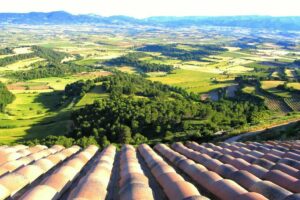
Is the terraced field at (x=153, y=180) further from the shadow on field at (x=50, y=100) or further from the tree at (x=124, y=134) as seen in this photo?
the shadow on field at (x=50, y=100)

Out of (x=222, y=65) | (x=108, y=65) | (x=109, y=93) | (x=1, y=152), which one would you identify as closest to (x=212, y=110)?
(x=109, y=93)

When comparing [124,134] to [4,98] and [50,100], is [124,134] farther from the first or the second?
[4,98]

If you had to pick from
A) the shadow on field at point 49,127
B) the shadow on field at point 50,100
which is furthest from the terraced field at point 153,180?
the shadow on field at point 50,100

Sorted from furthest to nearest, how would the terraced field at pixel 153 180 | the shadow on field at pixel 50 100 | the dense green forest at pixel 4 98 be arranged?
the shadow on field at pixel 50 100, the dense green forest at pixel 4 98, the terraced field at pixel 153 180

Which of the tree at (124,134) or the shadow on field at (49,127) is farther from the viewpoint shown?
the shadow on field at (49,127)

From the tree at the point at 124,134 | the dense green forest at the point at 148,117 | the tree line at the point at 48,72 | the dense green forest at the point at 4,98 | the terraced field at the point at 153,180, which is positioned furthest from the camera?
the tree line at the point at 48,72

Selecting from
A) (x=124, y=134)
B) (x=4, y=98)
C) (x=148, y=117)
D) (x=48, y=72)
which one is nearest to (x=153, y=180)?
(x=124, y=134)

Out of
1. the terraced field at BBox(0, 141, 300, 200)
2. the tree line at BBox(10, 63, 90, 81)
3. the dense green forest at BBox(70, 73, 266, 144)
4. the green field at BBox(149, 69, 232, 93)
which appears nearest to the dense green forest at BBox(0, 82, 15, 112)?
the dense green forest at BBox(70, 73, 266, 144)

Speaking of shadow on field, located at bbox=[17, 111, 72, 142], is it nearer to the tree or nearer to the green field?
the tree

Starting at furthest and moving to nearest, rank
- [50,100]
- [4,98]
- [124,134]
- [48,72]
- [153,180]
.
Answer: [48,72], [50,100], [4,98], [124,134], [153,180]

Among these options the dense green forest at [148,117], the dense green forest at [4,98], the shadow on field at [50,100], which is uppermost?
the dense green forest at [148,117]

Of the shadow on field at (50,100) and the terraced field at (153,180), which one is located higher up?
the terraced field at (153,180)
